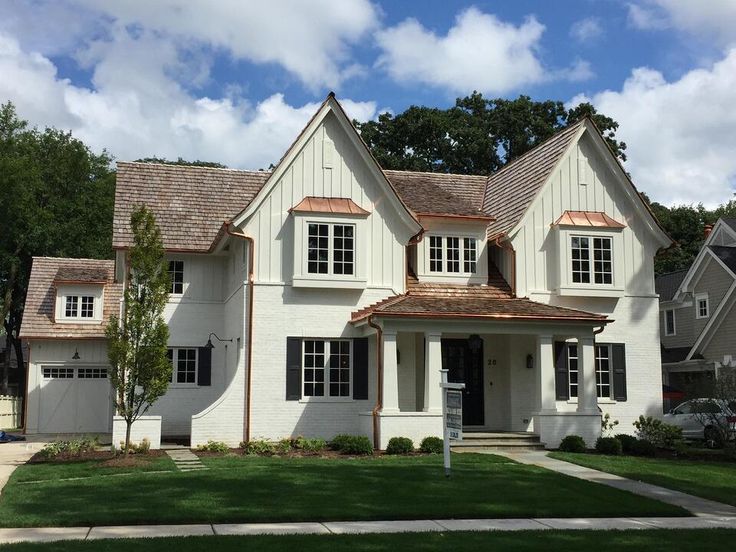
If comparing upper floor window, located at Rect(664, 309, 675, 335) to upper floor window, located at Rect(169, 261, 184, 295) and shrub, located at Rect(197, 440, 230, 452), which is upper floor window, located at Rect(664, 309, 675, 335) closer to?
upper floor window, located at Rect(169, 261, 184, 295)

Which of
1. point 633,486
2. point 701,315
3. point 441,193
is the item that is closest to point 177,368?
point 441,193

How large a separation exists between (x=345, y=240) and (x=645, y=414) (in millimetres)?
9594

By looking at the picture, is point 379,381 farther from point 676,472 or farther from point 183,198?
point 183,198

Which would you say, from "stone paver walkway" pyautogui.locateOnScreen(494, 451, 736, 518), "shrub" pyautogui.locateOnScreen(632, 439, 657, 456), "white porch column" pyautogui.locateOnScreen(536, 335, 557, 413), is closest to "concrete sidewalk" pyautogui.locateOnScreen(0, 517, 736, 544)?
"stone paver walkway" pyautogui.locateOnScreen(494, 451, 736, 518)

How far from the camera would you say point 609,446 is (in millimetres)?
19922

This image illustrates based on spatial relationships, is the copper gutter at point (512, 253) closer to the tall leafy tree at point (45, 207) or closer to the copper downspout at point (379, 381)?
the copper downspout at point (379, 381)

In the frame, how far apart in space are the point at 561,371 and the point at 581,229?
4.01 metres

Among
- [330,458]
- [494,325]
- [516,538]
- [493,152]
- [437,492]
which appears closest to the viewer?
[516,538]

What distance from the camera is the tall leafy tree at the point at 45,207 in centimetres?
4306

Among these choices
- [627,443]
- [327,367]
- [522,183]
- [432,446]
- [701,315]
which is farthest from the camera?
[701,315]

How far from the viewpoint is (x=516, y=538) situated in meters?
10.2

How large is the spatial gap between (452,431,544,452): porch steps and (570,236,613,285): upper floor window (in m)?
4.96

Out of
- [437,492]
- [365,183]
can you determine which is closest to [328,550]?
[437,492]

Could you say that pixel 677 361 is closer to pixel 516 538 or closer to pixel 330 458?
pixel 330 458
